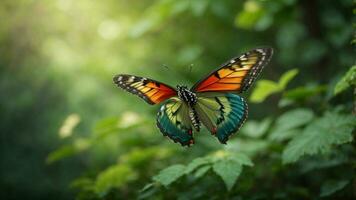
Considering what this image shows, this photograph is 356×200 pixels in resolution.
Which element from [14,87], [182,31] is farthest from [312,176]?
[14,87]

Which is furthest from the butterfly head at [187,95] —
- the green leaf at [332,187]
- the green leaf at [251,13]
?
the green leaf at [251,13]

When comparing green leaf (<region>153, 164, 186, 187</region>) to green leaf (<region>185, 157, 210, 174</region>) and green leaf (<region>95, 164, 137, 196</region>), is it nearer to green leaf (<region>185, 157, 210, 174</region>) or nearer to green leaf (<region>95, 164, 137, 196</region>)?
green leaf (<region>185, 157, 210, 174</region>)

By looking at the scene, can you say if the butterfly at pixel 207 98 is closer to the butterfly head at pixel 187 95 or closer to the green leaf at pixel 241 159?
the butterfly head at pixel 187 95

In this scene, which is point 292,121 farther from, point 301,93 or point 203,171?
point 203,171

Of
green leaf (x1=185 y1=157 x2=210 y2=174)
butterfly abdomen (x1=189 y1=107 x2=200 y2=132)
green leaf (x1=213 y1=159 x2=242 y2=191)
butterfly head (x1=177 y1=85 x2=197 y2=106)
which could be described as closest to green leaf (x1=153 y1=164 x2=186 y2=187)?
green leaf (x1=185 y1=157 x2=210 y2=174)

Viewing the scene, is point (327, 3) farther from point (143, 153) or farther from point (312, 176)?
point (143, 153)

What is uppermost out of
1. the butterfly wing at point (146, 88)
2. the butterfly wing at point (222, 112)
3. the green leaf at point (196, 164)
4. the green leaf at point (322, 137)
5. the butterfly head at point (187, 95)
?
the butterfly wing at point (146, 88)

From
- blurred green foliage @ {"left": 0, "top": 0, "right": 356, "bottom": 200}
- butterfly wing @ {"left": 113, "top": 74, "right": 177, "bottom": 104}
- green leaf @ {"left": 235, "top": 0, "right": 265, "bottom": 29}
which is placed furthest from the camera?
green leaf @ {"left": 235, "top": 0, "right": 265, "bottom": 29}
